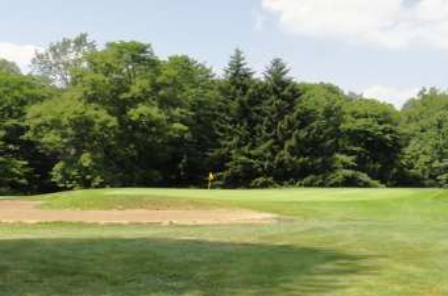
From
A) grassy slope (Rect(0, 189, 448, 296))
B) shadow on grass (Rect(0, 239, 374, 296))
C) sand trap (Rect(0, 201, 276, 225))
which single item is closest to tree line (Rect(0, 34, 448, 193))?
sand trap (Rect(0, 201, 276, 225))

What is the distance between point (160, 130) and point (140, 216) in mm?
33873

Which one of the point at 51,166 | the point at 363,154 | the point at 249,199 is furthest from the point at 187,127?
the point at 249,199

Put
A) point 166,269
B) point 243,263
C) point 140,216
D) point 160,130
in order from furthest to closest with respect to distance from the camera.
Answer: point 160,130 < point 140,216 < point 243,263 < point 166,269

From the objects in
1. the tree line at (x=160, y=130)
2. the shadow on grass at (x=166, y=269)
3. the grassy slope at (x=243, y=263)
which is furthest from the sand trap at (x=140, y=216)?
the tree line at (x=160, y=130)

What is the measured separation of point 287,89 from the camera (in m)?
61.0

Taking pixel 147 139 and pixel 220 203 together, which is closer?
pixel 220 203

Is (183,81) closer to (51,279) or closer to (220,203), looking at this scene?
(220,203)

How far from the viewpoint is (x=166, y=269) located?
978cm

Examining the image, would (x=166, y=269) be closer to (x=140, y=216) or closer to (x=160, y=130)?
(x=140, y=216)

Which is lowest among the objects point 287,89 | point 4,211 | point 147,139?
point 4,211

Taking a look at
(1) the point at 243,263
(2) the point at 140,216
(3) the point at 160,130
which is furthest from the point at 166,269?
(3) the point at 160,130

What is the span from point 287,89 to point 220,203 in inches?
1397

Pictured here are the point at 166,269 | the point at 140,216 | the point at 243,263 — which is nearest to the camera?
the point at 166,269

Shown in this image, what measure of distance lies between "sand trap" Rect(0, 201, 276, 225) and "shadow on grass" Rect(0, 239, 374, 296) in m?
9.25
